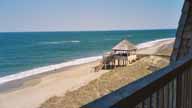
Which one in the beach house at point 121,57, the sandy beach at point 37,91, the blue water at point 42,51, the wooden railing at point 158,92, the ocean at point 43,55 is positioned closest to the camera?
the wooden railing at point 158,92

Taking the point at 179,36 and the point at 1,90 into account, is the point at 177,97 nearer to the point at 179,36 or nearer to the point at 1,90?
the point at 179,36

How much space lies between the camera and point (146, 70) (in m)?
18.5

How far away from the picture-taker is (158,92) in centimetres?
173

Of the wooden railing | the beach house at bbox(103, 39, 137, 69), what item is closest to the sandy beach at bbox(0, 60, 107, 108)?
the beach house at bbox(103, 39, 137, 69)

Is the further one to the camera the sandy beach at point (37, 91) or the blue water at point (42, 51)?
the blue water at point (42, 51)

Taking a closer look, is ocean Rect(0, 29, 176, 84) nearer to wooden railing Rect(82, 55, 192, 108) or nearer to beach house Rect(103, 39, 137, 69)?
beach house Rect(103, 39, 137, 69)

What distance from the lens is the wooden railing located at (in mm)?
1228

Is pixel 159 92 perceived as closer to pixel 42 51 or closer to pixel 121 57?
pixel 121 57

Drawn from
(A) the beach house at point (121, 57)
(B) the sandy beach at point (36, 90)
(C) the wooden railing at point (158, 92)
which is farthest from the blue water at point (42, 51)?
(C) the wooden railing at point (158, 92)

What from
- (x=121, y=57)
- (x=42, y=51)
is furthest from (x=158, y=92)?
(x=42, y=51)

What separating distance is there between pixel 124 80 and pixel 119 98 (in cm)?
1521

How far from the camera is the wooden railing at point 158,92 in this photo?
1.23 m

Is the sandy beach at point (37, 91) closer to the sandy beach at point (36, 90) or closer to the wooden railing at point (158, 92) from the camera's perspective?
the sandy beach at point (36, 90)


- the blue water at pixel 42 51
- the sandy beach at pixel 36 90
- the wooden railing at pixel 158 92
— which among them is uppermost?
the wooden railing at pixel 158 92
